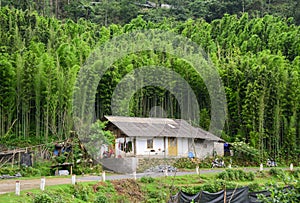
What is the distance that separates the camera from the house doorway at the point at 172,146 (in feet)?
86.0

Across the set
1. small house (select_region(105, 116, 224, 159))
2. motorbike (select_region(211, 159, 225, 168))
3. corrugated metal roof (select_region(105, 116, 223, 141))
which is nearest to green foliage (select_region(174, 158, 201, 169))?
small house (select_region(105, 116, 224, 159))

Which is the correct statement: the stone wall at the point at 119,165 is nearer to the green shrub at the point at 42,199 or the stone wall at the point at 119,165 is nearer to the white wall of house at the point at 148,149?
the white wall of house at the point at 148,149

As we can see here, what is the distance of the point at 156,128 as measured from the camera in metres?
25.8

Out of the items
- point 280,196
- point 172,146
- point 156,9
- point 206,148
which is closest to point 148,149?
point 172,146

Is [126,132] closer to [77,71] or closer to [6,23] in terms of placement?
[77,71]

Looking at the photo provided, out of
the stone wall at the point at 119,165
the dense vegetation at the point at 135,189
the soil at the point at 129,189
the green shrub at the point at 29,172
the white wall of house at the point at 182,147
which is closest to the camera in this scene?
the dense vegetation at the point at 135,189

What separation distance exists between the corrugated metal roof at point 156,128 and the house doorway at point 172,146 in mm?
409

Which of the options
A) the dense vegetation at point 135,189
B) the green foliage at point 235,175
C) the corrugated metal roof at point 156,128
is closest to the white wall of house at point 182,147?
the corrugated metal roof at point 156,128

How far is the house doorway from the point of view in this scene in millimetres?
26219

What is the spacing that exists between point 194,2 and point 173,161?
38.4m

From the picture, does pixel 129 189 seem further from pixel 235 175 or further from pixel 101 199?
pixel 235 175

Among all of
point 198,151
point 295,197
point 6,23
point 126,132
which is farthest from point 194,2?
point 295,197

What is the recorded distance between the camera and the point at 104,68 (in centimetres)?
2680

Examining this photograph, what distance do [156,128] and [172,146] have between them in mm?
1487
